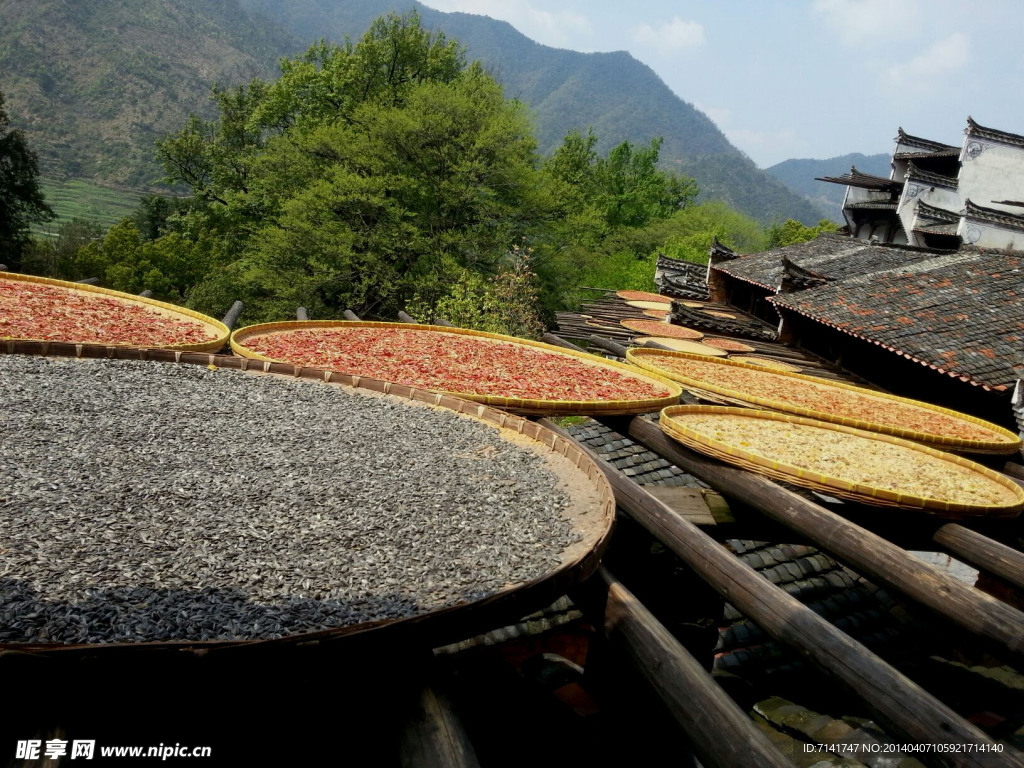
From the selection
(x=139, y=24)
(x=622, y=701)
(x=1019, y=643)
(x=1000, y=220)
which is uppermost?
(x=139, y=24)

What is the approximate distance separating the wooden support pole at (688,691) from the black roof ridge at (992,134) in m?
25.8

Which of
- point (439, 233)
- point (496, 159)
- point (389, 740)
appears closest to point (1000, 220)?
point (496, 159)

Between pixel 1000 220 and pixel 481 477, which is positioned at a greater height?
pixel 1000 220

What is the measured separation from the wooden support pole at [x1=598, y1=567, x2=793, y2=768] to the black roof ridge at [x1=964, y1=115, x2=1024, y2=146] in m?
25.8

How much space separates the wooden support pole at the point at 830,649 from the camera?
1.61 metres

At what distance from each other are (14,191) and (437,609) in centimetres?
3086

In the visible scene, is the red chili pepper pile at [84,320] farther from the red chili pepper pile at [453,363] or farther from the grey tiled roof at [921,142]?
the grey tiled roof at [921,142]

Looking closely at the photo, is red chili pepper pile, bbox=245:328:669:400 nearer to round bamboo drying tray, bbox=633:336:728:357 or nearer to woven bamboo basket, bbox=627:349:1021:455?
woven bamboo basket, bbox=627:349:1021:455

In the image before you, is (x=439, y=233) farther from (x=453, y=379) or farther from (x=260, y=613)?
(x=260, y=613)

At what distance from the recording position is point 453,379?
13.2ft

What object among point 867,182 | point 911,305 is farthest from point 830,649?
point 867,182

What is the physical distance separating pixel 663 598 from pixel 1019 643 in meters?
1.65

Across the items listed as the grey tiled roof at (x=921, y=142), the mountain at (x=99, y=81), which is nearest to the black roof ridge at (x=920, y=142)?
the grey tiled roof at (x=921, y=142)

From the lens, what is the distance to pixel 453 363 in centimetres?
446
